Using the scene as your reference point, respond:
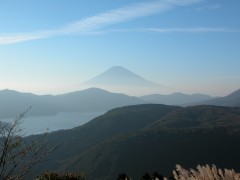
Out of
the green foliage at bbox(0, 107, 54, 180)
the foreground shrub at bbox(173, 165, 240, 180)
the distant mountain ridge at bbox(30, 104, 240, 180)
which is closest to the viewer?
the foreground shrub at bbox(173, 165, 240, 180)

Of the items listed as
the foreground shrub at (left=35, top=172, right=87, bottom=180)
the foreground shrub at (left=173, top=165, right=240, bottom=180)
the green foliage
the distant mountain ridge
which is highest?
the green foliage

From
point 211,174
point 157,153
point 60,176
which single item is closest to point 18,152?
point 211,174

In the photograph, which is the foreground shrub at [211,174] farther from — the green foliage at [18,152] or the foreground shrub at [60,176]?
the foreground shrub at [60,176]

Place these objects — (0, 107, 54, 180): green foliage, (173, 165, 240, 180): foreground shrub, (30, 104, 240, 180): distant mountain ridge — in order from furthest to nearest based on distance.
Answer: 1. (30, 104, 240, 180): distant mountain ridge
2. (0, 107, 54, 180): green foliage
3. (173, 165, 240, 180): foreground shrub

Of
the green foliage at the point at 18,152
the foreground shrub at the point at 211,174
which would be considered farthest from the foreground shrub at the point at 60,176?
the foreground shrub at the point at 211,174

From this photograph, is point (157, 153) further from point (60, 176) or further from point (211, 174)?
point (211, 174)

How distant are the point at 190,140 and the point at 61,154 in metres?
65.5

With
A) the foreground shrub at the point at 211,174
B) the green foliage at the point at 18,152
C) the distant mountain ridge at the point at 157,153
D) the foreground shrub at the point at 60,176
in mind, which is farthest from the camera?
the distant mountain ridge at the point at 157,153

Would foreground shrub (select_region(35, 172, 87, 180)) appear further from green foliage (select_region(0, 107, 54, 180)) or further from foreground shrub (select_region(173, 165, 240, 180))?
foreground shrub (select_region(173, 165, 240, 180))

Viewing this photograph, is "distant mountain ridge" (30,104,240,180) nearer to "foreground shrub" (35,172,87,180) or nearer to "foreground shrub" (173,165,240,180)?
"foreground shrub" (35,172,87,180)

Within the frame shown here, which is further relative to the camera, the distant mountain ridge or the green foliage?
the distant mountain ridge

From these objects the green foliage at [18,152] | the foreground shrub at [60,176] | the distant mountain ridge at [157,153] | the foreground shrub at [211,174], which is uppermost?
the green foliage at [18,152]

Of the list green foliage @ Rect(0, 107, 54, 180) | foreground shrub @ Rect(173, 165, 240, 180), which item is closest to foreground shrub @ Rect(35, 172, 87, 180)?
green foliage @ Rect(0, 107, 54, 180)

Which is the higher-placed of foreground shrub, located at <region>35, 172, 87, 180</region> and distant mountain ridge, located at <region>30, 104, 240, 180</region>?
foreground shrub, located at <region>35, 172, 87, 180</region>
